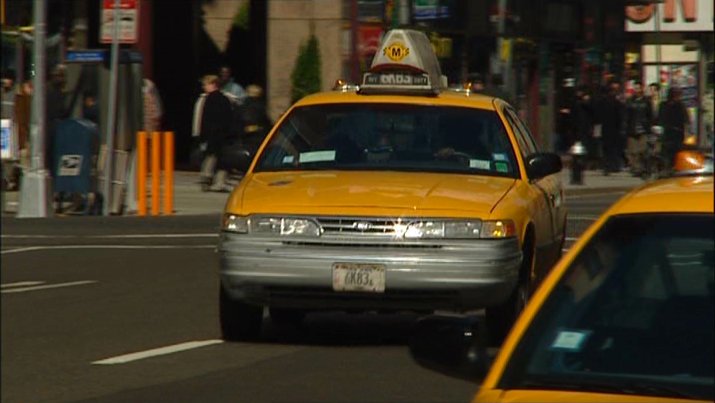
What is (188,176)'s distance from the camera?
32062mm

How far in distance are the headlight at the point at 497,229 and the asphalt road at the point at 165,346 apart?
92 centimetres

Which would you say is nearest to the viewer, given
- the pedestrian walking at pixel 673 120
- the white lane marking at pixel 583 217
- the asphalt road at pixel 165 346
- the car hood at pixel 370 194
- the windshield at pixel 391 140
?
the asphalt road at pixel 165 346

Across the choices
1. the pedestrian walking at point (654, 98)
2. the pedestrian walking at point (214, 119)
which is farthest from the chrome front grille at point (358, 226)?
the pedestrian walking at point (654, 98)

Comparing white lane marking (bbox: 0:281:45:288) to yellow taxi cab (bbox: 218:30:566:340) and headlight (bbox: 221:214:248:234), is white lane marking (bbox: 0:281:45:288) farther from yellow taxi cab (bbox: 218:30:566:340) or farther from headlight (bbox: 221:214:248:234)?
headlight (bbox: 221:214:248:234)

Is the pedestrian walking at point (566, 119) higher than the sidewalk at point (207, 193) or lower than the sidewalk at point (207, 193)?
higher

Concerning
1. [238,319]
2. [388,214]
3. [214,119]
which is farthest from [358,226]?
[214,119]

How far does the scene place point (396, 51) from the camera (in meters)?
17.0

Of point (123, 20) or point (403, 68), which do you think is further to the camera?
point (123, 20)

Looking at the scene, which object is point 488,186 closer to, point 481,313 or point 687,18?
point 481,313

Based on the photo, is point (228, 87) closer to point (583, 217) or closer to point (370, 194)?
point (583, 217)

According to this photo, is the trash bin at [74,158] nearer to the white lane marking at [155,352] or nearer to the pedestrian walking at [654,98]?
the pedestrian walking at [654,98]

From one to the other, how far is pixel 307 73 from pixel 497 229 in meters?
21.4

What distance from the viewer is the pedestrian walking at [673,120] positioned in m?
23.3

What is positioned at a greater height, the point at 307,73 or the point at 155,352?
the point at 307,73
